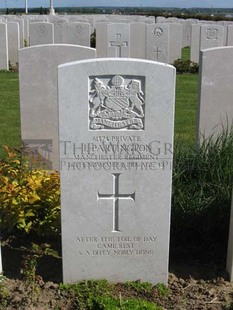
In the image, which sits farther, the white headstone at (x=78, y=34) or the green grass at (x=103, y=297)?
the white headstone at (x=78, y=34)

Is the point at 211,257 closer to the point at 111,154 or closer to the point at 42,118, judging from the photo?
the point at 111,154

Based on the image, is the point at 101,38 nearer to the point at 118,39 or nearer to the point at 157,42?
the point at 157,42

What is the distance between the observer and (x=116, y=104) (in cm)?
362

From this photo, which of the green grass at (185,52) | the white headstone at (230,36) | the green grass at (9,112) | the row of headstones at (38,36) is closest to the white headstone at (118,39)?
the row of headstones at (38,36)

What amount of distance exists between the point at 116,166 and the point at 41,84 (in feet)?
8.05

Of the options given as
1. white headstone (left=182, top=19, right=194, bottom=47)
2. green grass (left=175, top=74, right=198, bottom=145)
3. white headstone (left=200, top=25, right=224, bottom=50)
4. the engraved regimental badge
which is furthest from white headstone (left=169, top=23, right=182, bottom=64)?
the engraved regimental badge

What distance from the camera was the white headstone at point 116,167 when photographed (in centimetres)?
356

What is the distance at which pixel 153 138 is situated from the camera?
3.66 meters

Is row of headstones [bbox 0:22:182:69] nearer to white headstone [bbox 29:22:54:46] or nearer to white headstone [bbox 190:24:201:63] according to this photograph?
white headstone [bbox 29:22:54:46]

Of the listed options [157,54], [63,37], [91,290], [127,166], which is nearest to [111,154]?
[127,166]

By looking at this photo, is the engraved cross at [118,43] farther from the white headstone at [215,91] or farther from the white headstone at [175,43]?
the white headstone at [215,91]

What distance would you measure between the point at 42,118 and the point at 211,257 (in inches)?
101

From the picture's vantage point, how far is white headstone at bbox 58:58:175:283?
3557 mm

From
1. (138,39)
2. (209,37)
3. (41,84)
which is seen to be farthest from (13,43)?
(41,84)
